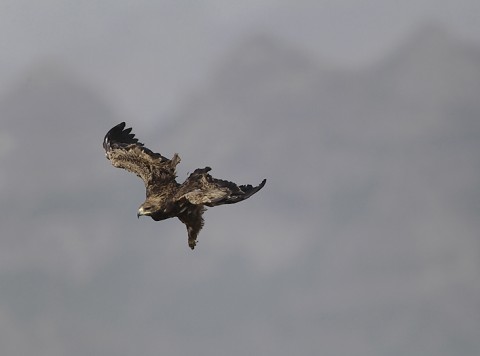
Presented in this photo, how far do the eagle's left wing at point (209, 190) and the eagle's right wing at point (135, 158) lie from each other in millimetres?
2822

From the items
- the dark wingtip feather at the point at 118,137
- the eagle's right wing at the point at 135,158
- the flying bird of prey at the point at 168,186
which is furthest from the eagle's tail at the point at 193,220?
the dark wingtip feather at the point at 118,137

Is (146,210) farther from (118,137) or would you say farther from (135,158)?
(118,137)

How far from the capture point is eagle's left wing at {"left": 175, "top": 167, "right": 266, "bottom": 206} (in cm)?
5203

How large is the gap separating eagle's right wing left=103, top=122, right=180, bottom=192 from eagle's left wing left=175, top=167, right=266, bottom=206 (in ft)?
9.26

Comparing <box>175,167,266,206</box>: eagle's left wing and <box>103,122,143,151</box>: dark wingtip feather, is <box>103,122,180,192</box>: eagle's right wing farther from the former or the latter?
<box>175,167,266,206</box>: eagle's left wing

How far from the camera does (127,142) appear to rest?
199ft

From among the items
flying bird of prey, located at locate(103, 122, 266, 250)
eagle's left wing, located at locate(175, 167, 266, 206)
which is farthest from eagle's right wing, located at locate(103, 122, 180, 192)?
eagle's left wing, located at locate(175, 167, 266, 206)

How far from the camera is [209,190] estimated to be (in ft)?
174

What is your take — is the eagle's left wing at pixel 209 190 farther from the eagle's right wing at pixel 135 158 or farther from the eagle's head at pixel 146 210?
the eagle's right wing at pixel 135 158

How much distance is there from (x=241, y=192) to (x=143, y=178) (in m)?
7.29

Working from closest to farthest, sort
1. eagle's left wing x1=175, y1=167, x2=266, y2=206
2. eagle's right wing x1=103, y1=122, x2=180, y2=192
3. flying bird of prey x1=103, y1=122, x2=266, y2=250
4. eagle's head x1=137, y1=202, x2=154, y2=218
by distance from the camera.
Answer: eagle's left wing x1=175, y1=167, x2=266, y2=206
flying bird of prey x1=103, y1=122, x2=266, y2=250
eagle's head x1=137, y1=202, x2=154, y2=218
eagle's right wing x1=103, y1=122, x2=180, y2=192

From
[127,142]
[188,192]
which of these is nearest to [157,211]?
[188,192]

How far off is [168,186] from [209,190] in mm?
3450

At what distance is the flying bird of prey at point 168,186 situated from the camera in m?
52.7
